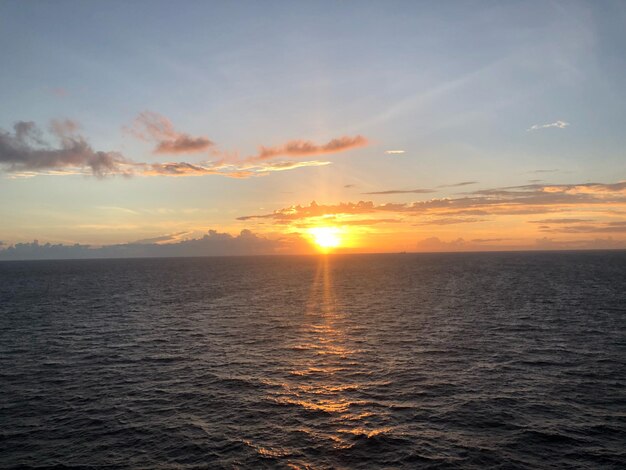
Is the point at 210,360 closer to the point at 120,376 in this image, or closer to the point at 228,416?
the point at 120,376

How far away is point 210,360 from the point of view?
55.1 meters

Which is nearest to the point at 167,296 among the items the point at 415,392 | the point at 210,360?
the point at 210,360

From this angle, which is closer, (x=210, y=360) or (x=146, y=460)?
(x=146, y=460)

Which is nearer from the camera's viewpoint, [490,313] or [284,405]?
[284,405]

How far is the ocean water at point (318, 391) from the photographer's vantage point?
102 feet

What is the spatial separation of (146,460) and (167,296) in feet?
345

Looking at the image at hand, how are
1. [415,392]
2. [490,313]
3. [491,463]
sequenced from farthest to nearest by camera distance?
1. [490,313]
2. [415,392]
3. [491,463]

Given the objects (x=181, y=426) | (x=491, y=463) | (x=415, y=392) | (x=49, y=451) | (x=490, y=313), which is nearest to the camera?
(x=491, y=463)

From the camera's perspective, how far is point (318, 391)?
Result: 43.2 m

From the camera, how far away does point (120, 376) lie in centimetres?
4884

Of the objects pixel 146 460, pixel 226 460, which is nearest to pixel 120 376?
pixel 146 460

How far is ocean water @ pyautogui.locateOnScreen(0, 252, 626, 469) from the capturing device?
3098 cm

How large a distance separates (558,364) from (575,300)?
6246 cm

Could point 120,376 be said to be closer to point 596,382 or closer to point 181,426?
point 181,426
